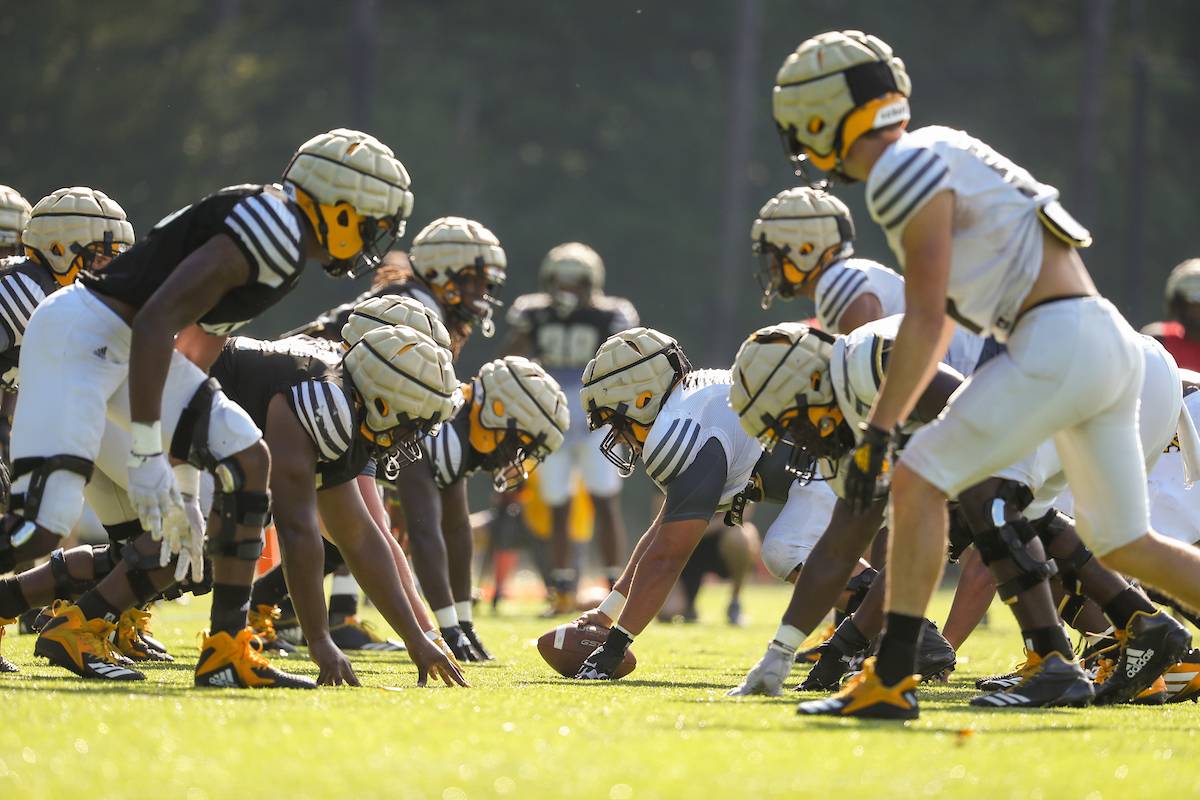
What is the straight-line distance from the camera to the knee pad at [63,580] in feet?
19.8

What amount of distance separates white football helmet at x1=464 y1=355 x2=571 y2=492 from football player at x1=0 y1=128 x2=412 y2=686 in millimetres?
1927

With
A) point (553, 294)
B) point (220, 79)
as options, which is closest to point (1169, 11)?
point (220, 79)

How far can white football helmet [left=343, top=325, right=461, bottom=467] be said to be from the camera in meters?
5.85

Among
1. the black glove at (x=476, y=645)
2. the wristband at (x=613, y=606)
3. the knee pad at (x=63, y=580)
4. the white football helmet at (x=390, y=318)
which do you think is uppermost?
the white football helmet at (x=390, y=318)

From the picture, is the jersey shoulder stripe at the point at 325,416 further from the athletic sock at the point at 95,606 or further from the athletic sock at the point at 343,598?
the athletic sock at the point at 343,598

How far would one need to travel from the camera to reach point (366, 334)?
6031mm

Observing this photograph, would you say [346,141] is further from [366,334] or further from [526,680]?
[526,680]

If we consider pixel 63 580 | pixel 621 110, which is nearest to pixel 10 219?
pixel 63 580

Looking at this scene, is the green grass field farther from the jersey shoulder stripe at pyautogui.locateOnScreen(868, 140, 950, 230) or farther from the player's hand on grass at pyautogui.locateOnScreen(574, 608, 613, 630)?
the jersey shoulder stripe at pyautogui.locateOnScreen(868, 140, 950, 230)

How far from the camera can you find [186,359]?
5445mm

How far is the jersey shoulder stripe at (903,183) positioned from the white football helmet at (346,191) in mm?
1577

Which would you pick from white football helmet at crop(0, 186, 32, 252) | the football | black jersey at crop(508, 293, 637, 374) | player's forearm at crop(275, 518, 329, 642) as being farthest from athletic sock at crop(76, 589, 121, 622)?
black jersey at crop(508, 293, 637, 374)

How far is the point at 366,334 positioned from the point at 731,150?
18339mm

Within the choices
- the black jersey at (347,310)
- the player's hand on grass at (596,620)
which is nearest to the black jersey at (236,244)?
the player's hand on grass at (596,620)
